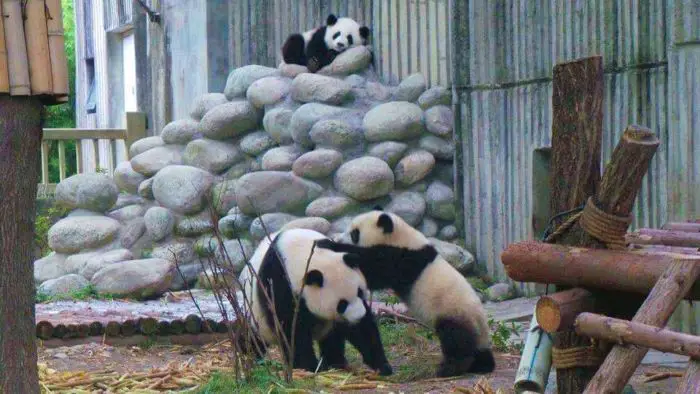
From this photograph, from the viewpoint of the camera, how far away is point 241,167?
441 inches

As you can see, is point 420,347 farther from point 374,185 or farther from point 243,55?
point 243,55

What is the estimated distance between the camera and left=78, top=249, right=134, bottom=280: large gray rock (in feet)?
34.1

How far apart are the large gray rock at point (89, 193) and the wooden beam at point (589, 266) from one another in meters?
7.37

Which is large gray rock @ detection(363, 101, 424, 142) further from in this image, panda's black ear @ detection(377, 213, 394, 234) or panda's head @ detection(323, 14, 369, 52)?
panda's black ear @ detection(377, 213, 394, 234)

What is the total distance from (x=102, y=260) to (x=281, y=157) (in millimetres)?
1991

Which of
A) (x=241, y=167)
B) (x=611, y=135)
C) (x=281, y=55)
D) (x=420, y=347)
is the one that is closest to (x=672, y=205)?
(x=611, y=135)

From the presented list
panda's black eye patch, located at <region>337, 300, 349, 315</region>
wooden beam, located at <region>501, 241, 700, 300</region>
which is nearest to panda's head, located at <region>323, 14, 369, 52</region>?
panda's black eye patch, located at <region>337, 300, 349, 315</region>

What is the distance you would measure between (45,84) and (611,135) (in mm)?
5437

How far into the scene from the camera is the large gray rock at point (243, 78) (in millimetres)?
11680

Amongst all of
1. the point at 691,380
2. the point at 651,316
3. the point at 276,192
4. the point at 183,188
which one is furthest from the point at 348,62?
the point at 691,380

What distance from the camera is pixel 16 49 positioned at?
13.5 feet

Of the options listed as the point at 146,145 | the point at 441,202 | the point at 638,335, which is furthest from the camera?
the point at 146,145

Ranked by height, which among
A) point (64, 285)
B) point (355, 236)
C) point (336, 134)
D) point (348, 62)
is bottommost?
point (64, 285)

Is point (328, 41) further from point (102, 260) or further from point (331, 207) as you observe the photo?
point (102, 260)
